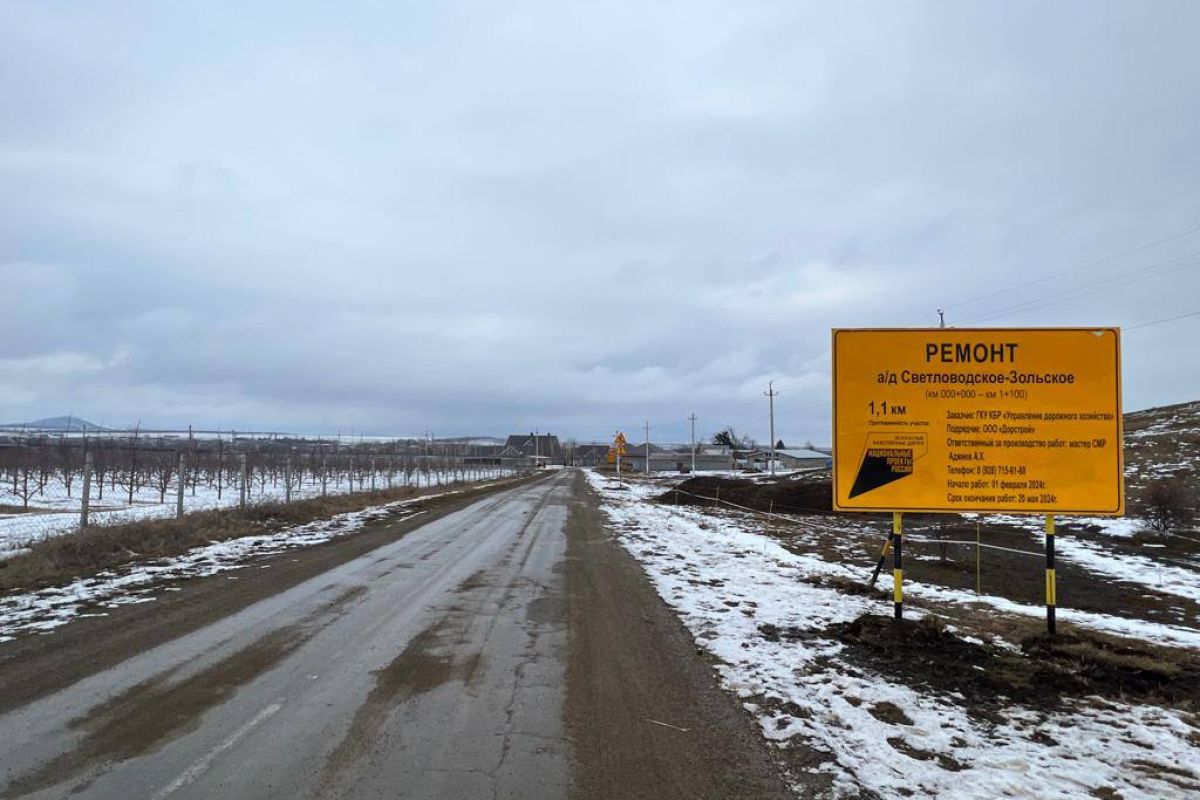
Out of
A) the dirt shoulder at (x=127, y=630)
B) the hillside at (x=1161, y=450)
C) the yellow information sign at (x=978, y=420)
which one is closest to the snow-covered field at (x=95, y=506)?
the dirt shoulder at (x=127, y=630)

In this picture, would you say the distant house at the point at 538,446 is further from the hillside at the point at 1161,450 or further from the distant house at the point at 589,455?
the hillside at the point at 1161,450

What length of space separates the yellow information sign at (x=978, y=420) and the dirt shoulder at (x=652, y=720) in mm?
2749

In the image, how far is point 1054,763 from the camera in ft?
14.1

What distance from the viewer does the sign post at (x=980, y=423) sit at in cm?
721

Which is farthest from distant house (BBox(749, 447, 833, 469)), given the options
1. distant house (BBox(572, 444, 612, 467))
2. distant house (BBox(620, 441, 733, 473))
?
distant house (BBox(572, 444, 612, 467))

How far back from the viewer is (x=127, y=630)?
23.9 ft

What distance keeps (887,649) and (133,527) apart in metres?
14.2

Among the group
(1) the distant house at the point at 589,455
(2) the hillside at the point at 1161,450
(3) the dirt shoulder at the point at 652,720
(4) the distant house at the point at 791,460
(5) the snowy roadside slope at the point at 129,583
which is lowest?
(1) the distant house at the point at 589,455

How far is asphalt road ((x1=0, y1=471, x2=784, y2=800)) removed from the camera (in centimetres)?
393

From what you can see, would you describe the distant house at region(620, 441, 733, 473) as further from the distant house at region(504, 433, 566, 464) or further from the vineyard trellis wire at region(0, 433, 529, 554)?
the vineyard trellis wire at region(0, 433, 529, 554)

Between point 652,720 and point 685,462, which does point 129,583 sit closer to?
point 652,720

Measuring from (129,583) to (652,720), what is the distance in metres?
8.81

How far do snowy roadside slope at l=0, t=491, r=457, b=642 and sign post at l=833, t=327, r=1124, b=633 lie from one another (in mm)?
8911

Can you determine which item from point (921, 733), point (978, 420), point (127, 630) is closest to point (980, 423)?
point (978, 420)
